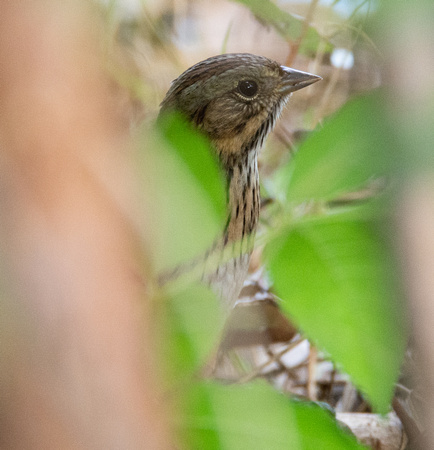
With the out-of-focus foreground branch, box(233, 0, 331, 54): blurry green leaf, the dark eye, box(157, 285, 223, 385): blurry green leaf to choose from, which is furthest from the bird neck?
the out-of-focus foreground branch

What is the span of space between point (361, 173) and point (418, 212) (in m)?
0.07

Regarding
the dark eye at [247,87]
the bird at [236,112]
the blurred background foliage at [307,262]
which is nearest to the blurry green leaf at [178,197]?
the blurred background foliage at [307,262]

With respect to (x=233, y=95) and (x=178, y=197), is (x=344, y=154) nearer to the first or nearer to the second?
(x=178, y=197)

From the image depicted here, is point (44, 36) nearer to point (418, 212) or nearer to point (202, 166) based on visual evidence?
point (202, 166)

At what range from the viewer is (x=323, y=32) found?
1094 millimetres

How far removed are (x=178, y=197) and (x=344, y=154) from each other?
0.50 feet

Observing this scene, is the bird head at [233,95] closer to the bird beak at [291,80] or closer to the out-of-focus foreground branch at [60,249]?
the bird beak at [291,80]

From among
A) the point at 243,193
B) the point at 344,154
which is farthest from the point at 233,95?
the point at 344,154

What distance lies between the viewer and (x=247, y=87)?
1.08 metres

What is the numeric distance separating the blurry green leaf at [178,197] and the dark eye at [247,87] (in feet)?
2.27

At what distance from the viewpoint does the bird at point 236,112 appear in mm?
1033

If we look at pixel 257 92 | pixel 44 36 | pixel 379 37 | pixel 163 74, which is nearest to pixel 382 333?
pixel 379 37

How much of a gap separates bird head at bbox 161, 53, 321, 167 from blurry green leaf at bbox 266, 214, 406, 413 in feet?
1.93

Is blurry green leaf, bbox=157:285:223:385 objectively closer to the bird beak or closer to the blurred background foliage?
the blurred background foliage
